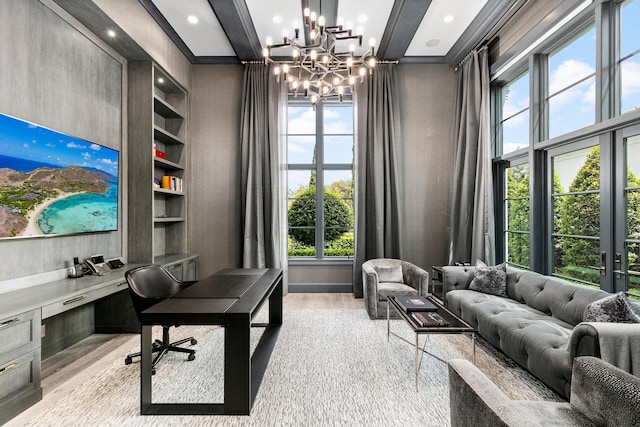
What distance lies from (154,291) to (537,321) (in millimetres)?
3332

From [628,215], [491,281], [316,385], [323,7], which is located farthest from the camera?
[323,7]

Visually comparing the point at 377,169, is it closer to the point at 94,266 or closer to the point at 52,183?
the point at 94,266

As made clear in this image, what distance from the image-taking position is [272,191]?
4836 millimetres

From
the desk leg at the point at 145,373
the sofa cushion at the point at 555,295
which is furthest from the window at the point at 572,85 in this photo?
the desk leg at the point at 145,373

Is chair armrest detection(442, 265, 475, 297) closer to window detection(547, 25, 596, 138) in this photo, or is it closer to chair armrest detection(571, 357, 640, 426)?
window detection(547, 25, 596, 138)

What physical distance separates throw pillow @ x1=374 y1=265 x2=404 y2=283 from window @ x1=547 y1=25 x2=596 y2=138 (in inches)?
94.3

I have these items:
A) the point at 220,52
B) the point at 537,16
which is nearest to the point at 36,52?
the point at 220,52

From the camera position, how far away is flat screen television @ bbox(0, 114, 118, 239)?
2410 mm

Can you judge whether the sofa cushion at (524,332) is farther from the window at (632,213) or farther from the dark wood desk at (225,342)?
the dark wood desk at (225,342)

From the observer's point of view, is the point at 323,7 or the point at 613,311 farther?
the point at 323,7

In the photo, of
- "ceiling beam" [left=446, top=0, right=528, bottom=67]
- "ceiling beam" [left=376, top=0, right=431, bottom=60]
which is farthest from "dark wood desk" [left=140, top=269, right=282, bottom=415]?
"ceiling beam" [left=446, top=0, right=528, bottom=67]

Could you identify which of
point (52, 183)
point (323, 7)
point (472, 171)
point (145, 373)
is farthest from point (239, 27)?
point (145, 373)

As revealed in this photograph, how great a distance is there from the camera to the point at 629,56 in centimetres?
261

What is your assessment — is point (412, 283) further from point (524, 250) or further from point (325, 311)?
point (524, 250)
